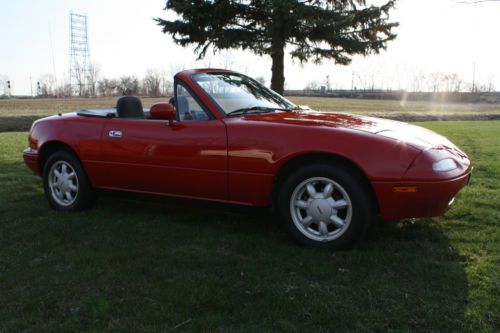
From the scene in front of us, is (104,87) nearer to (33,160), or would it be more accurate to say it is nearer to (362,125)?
(33,160)

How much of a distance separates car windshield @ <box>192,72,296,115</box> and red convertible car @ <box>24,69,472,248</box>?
0.05 feet

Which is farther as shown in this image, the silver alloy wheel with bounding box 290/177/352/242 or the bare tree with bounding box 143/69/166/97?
the bare tree with bounding box 143/69/166/97

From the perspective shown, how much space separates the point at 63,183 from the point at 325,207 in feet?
9.41

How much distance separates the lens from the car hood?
138 inches

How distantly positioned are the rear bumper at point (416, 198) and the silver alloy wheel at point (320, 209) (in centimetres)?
25

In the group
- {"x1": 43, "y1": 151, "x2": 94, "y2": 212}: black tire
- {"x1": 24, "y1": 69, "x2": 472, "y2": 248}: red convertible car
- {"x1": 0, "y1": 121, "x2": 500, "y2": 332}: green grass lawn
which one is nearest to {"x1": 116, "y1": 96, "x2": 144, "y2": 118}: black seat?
{"x1": 24, "y1": 69, "x2": 472, "y2": 248}: red convertible car

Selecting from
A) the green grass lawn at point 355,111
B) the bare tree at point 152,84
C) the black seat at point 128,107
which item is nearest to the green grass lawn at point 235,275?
the black seat at point 128,107

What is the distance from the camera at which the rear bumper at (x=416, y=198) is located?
3.19 m

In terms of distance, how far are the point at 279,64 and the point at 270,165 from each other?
32.9ft

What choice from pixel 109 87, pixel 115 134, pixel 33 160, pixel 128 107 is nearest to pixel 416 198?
pixel 115 134

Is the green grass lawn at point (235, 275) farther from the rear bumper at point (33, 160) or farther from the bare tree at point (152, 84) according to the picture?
the bare tree at point (152, 84)

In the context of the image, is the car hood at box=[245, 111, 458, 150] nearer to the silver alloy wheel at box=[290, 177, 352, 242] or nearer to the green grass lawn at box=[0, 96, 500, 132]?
the silver alloy wheel at box=[290, 177, 352, 242]

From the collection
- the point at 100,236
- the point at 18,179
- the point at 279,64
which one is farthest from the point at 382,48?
the point at 100,236

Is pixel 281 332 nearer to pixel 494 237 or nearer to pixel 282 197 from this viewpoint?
pixel 282 197
